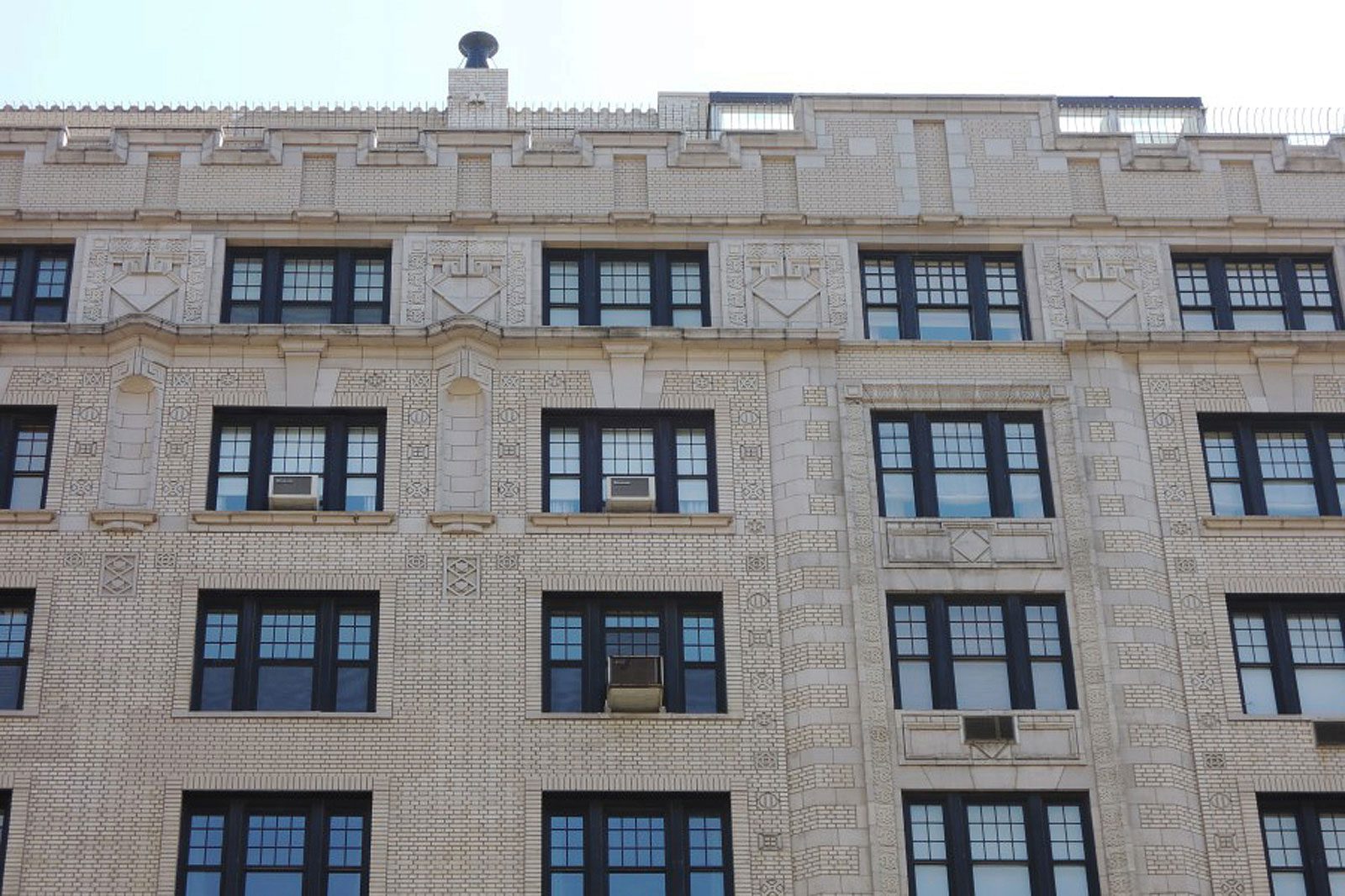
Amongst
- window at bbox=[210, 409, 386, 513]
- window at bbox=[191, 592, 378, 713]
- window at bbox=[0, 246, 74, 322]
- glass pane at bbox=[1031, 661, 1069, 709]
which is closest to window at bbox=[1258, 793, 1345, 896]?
glass pane at bbox=[1031, 661, 1069, 709]

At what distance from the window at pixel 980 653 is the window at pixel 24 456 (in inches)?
578

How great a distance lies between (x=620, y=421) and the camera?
1484 inches

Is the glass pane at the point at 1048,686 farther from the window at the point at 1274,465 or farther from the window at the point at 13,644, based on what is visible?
the window at the point at 13,644

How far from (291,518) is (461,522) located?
9.32ft

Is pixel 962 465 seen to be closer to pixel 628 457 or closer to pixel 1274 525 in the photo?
pixel 1274 525

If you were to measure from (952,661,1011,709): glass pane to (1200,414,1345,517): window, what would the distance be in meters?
5.04

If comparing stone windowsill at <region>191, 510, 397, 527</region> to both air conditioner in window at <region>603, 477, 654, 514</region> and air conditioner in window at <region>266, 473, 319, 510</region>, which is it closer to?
air conditioner in window at <region>266, 473, 319, 510</region>

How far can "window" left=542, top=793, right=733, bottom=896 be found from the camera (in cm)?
3347

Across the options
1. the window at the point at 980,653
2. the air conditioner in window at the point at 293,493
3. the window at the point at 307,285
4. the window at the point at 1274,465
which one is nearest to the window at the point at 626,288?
the window at the point at 307,285

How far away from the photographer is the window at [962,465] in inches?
1458

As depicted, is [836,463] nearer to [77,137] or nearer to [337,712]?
[337,712]

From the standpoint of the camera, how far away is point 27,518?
35.9m

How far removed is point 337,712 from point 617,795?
4.70 meters

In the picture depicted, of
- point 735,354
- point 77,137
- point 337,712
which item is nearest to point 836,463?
point 735,354
